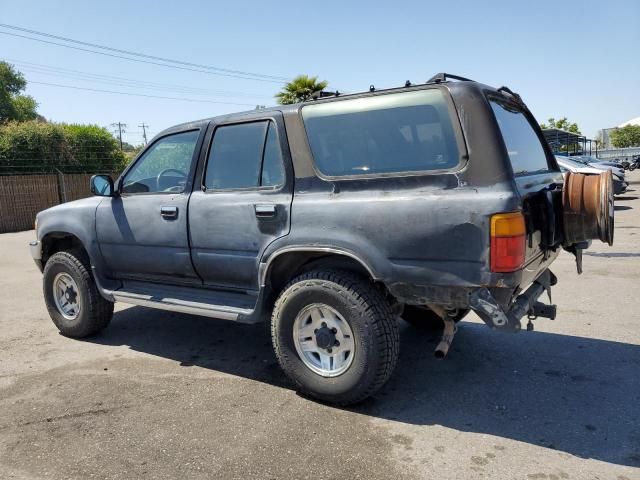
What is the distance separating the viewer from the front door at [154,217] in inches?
158

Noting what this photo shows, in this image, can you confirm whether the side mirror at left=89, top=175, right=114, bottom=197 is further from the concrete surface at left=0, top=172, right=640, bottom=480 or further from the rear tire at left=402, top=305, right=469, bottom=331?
the rear tire at left=402, top=305, right=469, bottom=331

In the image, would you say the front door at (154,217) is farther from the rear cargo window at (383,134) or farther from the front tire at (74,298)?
the rear cargo window at (383,134)

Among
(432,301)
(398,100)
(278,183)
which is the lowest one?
(432,301)

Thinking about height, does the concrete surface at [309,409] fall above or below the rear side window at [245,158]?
below

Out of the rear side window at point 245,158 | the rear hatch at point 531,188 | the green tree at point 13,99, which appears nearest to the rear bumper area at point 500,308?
the rear hatch at point 531,188

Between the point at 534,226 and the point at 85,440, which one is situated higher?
the point at 534,226

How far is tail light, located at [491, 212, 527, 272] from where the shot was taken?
2.68 metres

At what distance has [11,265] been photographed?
9.54 meters

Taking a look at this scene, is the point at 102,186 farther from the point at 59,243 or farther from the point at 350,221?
the point at 350,221

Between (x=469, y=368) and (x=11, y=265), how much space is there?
8.99 meters

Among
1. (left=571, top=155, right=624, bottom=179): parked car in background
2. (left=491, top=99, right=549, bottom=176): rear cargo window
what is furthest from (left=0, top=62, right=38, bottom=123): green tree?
(left=491, top=99, right=549, bottom=176): rear cargo window

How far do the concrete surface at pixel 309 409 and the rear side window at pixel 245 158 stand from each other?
1.50 meters

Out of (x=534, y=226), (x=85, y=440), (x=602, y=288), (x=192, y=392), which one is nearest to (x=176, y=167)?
(x=192, y=392)

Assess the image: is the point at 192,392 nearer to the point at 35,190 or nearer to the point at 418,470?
the point at 418,470
